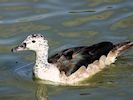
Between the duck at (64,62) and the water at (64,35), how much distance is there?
23 centimetres

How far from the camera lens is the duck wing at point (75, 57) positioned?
39.9 ft

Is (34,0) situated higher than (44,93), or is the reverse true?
(34,0)

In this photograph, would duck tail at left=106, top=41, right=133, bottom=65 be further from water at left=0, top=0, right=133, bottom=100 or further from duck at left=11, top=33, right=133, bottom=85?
duck at left=11, top=33, right=133, bottom=85

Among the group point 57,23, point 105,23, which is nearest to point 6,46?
point 57,23

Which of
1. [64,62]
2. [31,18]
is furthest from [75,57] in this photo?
[31,18]

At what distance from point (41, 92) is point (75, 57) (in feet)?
3.79

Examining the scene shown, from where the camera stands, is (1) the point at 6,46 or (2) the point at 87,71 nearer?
(2) the point at 87,71

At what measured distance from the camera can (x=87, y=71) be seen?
12.5 m

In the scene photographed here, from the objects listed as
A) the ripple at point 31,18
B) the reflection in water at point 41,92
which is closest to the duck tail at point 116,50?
the reflection in water at point 41,92

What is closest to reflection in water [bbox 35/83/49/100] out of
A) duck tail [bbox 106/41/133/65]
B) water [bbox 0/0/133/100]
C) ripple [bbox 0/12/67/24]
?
water [bbox 0/0/133/100]

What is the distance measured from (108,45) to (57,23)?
2819 mm

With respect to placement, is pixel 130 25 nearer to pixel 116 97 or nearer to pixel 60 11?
pixel 60 11

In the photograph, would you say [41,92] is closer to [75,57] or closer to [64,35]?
[75,57]

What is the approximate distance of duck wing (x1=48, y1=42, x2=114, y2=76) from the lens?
12148mm
